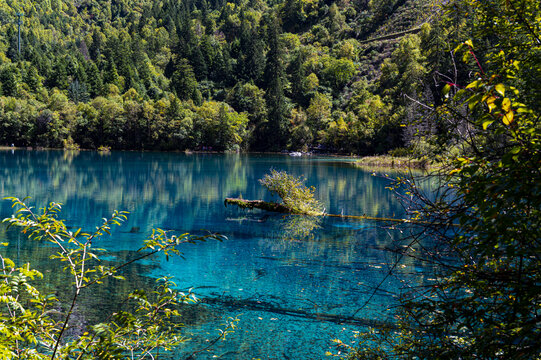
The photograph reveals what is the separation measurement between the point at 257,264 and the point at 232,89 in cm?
11512

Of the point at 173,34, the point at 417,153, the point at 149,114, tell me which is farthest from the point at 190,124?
the point at 417,153

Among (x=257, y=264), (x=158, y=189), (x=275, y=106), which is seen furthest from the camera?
(x=275, y=106)

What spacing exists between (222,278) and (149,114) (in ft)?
302

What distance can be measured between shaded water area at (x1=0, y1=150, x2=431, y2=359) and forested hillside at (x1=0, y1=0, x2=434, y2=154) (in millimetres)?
47786

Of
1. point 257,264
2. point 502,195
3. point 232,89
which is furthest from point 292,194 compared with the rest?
point 232,89

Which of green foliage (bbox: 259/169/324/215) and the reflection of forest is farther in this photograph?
the reflection of forest

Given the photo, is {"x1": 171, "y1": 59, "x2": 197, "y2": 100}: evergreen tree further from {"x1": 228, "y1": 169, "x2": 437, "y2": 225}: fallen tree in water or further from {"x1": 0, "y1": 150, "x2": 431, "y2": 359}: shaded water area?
{"x1": 228, "y1": 169, "x2": 437, "y2": 225}: fallen tree in water

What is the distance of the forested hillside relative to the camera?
9656 cm

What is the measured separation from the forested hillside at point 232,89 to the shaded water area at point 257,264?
4779cm

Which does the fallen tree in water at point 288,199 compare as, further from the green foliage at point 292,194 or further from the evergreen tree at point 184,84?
the evergreen tree at point 184,84

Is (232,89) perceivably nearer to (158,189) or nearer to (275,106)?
(275,106)

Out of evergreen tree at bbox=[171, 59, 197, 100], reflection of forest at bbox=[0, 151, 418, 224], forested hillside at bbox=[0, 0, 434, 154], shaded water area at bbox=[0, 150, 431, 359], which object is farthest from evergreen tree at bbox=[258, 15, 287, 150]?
shaded water area at bbox=[0, 150, 431, 359]

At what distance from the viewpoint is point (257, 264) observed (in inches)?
631

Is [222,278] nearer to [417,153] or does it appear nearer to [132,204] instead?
[417,153]
